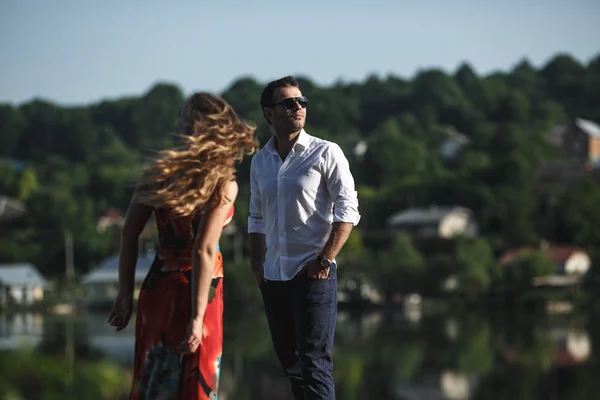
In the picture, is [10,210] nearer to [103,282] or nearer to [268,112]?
[103,282]

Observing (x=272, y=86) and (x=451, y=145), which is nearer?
(x=272, y=86)

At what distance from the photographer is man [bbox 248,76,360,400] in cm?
357

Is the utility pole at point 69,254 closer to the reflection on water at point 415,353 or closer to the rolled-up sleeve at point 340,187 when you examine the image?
the reflection on water at point 415,353

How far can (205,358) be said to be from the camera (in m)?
3.19

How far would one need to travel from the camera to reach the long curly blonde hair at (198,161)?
10.3ft

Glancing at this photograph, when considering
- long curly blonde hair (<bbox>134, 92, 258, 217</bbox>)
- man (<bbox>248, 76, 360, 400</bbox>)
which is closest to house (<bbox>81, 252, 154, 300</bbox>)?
man (<bbox>248, 76, 360, 400</bbox>)

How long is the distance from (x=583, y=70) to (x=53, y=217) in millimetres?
74600

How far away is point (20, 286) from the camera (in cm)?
5372

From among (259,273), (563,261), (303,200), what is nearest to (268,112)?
(303,200)

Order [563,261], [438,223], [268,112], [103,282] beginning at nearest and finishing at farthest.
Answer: [268,112] → [563,261] → [103,282] → [438,223]

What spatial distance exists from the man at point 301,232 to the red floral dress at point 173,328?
44 centimetres

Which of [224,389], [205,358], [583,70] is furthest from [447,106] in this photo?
[205,358]

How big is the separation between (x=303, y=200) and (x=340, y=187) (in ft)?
0.40

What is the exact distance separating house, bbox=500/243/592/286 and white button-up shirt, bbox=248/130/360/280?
48.2 meters
